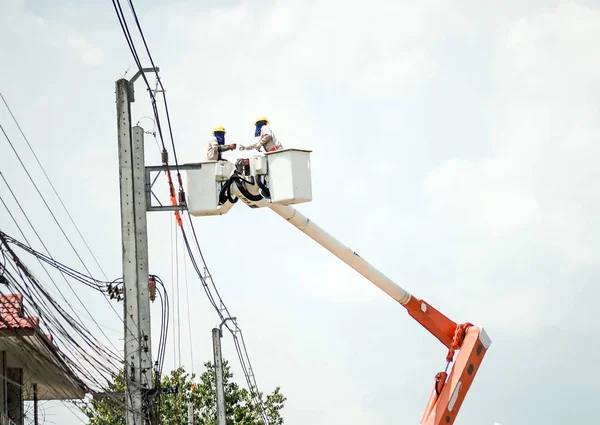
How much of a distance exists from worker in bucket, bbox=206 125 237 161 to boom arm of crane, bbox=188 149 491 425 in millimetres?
346

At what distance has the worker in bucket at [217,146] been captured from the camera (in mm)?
19203

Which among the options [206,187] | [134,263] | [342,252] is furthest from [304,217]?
[134,263]

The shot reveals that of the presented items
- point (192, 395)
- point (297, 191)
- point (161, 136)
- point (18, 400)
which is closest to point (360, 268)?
point (297, 191)

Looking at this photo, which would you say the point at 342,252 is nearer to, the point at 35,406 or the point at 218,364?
the point at 35,406

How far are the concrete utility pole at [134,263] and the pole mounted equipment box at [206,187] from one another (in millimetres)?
1295

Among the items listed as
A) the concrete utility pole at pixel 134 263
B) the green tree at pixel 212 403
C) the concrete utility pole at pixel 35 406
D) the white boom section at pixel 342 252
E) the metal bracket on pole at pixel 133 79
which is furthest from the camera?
the green tree at pixel 212 403

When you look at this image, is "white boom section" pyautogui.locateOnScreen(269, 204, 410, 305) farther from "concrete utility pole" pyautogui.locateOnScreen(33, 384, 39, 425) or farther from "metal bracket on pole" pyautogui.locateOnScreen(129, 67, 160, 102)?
"concrete utility pole" pyautogui.locateOnScreen(33, 384, 39, 425)

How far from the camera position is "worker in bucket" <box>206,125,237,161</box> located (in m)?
19.2

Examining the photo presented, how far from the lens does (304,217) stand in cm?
2106

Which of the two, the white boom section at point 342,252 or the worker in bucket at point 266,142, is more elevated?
the worker in bucket at point 266,142

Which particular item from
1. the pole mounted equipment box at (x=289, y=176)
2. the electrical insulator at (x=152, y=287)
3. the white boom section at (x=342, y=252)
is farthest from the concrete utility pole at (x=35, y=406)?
the pole mounted equipment box at (x=289, y=176)

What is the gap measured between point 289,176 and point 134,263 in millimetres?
3086

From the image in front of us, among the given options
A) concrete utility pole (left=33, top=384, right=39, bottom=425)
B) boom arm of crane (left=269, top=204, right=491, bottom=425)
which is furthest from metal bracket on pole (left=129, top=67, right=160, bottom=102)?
concrete utility pole (left=33, top=384, right=39, bottom=425)

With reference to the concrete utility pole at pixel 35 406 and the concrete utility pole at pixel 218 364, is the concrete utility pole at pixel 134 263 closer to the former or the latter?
Result: the concrete utility pole at pixel 35 406
